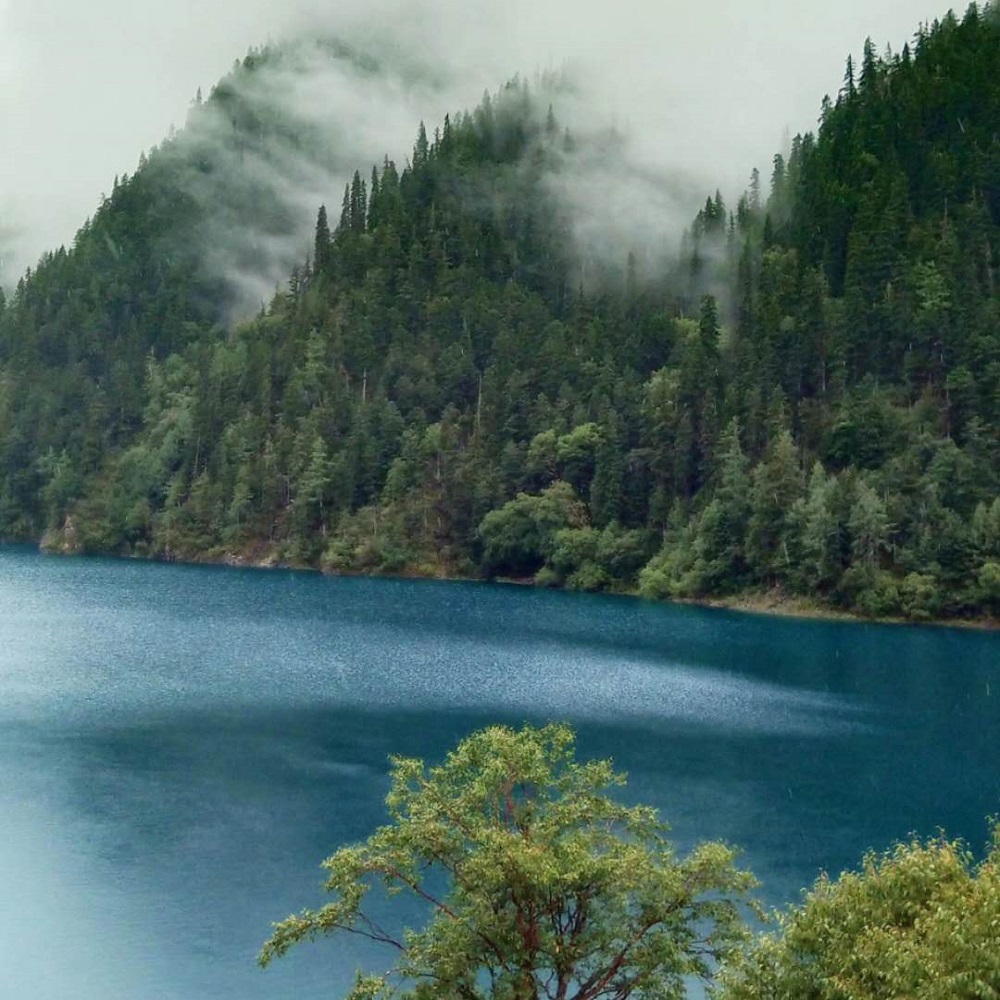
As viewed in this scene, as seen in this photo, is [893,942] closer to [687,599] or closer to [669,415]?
[687,599]

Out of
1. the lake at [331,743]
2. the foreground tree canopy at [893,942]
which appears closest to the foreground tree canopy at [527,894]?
the foreground tree canopy at [893,942]

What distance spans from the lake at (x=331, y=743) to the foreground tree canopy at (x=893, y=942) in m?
16.7

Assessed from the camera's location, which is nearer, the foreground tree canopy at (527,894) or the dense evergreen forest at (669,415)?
the foreground tree canopy at (527,894)

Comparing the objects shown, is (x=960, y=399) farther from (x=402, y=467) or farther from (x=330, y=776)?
(x=330, y=776)

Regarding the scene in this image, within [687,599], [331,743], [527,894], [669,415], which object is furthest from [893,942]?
[669,415]

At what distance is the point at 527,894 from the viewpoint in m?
23.2

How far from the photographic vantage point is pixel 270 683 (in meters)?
73.1

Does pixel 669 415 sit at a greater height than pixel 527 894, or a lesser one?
greater

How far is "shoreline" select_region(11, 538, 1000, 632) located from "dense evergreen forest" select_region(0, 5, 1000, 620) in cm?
92

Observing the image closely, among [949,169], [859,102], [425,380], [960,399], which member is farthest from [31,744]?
[859,102]

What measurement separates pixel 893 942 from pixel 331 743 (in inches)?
1737

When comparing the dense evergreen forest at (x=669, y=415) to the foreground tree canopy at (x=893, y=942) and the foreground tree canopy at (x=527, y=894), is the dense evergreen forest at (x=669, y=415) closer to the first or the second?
the foreground tree canopy at (x=527, y=894)

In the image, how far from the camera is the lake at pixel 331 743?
3662cm

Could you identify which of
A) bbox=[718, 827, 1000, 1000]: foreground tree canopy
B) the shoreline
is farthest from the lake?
bbox=[718, 827, 1000, 1000]: foreground tree canopy
